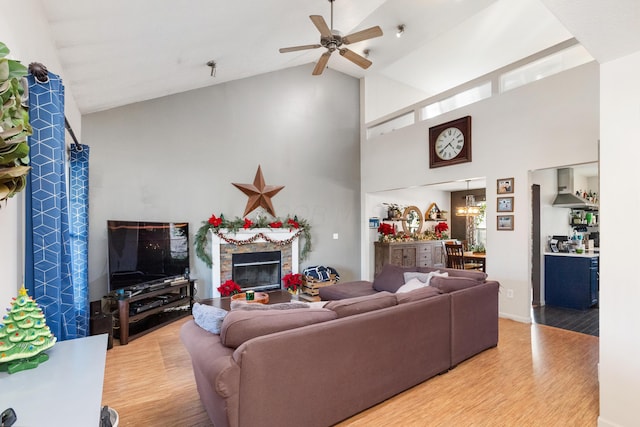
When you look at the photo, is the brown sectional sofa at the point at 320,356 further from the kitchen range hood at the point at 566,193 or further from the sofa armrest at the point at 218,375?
the kitchen range hood at the point at 566,193

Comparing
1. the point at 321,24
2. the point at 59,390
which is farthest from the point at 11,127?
the point at 321,24

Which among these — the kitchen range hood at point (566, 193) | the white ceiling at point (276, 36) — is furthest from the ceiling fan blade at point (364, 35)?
the kitchen range hood at point (566, 193)

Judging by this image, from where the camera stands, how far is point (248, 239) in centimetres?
576

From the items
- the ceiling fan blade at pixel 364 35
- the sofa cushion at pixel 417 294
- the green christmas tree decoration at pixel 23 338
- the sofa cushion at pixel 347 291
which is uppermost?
the ceiling fan blade at pixel 364 35

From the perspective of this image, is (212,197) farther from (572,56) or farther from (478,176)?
(572,56)

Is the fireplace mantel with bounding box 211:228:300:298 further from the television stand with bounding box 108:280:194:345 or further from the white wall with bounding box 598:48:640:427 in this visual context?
the white wall with bounding box 598:48:640:427

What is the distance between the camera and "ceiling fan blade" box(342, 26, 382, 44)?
3373 millimetres

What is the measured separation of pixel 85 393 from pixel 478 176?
531cm

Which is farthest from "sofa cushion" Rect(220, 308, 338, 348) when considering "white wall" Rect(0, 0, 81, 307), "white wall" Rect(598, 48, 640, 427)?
"white wall" Rect(598, 48, 640, 427)

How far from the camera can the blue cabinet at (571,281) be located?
5.05 metres

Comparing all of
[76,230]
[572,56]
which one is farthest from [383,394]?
[572,56]

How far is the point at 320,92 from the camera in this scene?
270 inches

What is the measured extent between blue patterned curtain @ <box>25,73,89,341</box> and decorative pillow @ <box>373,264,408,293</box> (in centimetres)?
359

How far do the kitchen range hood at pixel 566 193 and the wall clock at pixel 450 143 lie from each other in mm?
1996
